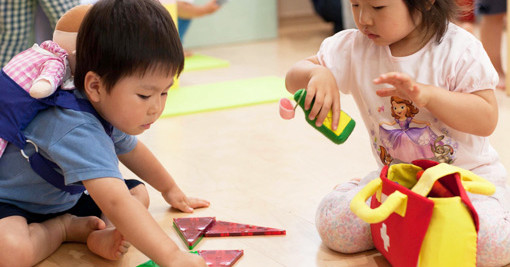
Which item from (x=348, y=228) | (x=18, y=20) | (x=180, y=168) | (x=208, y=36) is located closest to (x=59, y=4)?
(x=18, y=20)

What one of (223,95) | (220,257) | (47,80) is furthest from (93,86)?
(223,95)

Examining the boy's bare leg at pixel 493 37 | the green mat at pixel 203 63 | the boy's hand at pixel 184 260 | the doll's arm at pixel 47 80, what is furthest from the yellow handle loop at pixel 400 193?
the green mat at pixel 203 63

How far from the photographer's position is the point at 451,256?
0.82m

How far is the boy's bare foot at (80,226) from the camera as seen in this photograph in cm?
107

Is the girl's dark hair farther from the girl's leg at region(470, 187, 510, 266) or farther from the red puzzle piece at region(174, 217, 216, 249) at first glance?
the red puzzle piece at region(174, 217, 216, 249)

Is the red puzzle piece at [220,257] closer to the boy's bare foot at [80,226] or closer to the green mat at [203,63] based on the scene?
the boy's bare foot at [80,226]

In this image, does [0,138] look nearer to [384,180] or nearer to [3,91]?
[3,91]

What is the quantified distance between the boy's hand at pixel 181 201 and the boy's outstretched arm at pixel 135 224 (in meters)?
0.29

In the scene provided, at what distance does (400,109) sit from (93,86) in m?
0.46

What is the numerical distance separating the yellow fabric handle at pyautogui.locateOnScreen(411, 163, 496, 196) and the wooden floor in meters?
0.18

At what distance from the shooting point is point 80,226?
107 cm

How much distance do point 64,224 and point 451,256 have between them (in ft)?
2.00

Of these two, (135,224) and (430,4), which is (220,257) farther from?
(430,4)

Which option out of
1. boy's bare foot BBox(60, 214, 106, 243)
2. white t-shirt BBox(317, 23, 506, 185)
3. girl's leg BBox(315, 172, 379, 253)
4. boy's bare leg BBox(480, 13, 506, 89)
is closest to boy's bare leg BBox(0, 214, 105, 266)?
boy's bare foot BBox(60, 214, 106, 243)
